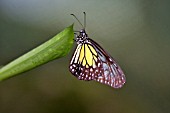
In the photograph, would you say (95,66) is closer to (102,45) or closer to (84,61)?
(84,61)

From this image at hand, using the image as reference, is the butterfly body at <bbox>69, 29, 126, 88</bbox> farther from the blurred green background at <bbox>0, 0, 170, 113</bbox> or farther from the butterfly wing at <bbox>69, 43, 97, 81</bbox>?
the blurred green background at <bbox>0, 0, 170, 113</bbox>

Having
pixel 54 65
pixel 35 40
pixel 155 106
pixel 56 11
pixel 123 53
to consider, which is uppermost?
pixel 56 11

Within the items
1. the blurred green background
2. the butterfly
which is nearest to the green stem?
the butterfly

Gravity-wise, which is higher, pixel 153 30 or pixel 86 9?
pixel 86 9

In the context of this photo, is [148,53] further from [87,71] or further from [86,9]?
[87,71]

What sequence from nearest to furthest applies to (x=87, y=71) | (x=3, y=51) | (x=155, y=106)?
(x=87, y=71), (x=3, y=51), (x=155, y=106)

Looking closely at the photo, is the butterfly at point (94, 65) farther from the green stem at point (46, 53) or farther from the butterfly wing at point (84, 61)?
the green stem at point (46, 53)

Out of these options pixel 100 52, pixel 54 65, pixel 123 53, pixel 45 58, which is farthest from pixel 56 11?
pixel 45 58

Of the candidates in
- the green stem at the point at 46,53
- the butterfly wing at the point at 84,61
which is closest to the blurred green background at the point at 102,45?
the butterfly wing at the point at 84,61
